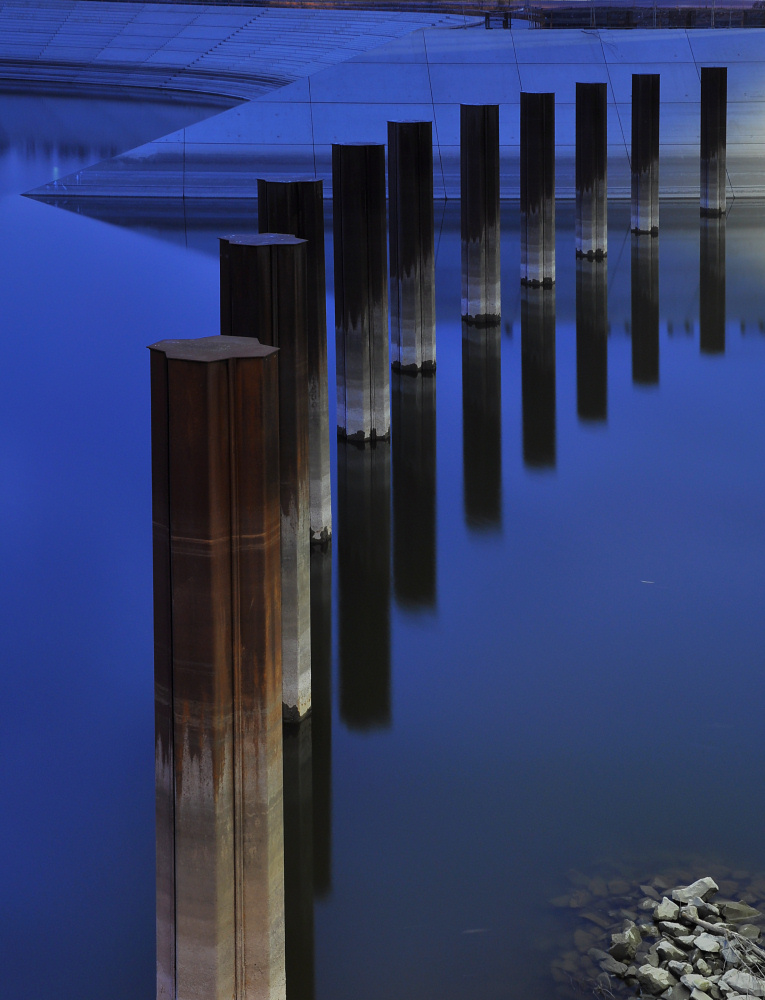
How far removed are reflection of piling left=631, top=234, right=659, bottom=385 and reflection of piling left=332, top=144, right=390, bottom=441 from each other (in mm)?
4360

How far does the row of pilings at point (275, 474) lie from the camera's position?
464 cm

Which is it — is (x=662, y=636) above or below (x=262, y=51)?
below

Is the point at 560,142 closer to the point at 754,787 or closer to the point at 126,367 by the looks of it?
the point at 126,367

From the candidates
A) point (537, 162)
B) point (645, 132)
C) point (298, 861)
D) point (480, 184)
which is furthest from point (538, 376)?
point (298, 861)

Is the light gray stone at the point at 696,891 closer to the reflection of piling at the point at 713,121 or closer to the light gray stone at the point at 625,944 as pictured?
the light gray stone at the point at 625,944

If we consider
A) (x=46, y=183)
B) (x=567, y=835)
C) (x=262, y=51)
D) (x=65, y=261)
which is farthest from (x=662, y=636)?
(x=262, y=51)

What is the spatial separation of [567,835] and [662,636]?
249cm

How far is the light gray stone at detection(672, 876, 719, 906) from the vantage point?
6006mm

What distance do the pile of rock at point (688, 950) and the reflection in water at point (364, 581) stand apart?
8.02ft

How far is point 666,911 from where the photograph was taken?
591cm

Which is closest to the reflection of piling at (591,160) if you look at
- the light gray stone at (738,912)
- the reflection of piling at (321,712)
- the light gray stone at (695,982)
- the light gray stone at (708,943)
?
the reflection of piling at (321,712)

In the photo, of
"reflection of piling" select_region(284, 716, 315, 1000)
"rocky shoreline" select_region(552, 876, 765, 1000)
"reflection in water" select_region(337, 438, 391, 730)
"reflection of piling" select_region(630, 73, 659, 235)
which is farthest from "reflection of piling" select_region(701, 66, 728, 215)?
"rocky shoreline" select_region(552, 876, 765, 1000)

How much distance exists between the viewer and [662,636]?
29.3 feet

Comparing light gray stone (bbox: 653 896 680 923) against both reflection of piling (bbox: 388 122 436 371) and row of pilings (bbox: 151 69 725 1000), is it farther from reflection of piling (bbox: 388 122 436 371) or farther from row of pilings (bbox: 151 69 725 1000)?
reflection of piling (bbox: 388 122 436 371)
